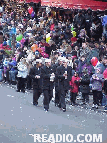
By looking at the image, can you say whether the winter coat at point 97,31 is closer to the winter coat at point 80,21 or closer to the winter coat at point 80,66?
the winter coat at point 80,21

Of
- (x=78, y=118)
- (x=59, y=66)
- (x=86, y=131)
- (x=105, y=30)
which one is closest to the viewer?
(x=86, y=131)

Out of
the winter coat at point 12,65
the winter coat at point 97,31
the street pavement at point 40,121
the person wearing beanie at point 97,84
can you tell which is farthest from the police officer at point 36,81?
the winter coat at point 97,31

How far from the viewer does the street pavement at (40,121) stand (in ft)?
48.7

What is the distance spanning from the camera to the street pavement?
14.8m

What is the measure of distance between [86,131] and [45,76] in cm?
386

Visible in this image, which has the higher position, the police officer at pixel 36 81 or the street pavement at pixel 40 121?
the police officer at pixel 36 81

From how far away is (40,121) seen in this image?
1648cm

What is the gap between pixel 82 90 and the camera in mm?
19547

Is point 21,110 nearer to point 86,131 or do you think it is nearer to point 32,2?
point 86,131

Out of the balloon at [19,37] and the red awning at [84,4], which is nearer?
the red awning at [84,4]

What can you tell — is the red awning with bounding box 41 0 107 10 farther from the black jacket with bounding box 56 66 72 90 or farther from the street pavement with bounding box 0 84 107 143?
the black jacket with bounding box 56 66 72 90

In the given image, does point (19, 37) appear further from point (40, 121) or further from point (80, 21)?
point (40, 121)

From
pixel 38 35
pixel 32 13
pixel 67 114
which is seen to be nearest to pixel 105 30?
pixel 38 35

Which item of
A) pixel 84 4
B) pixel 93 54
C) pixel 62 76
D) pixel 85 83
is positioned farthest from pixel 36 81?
pixel 84 4
